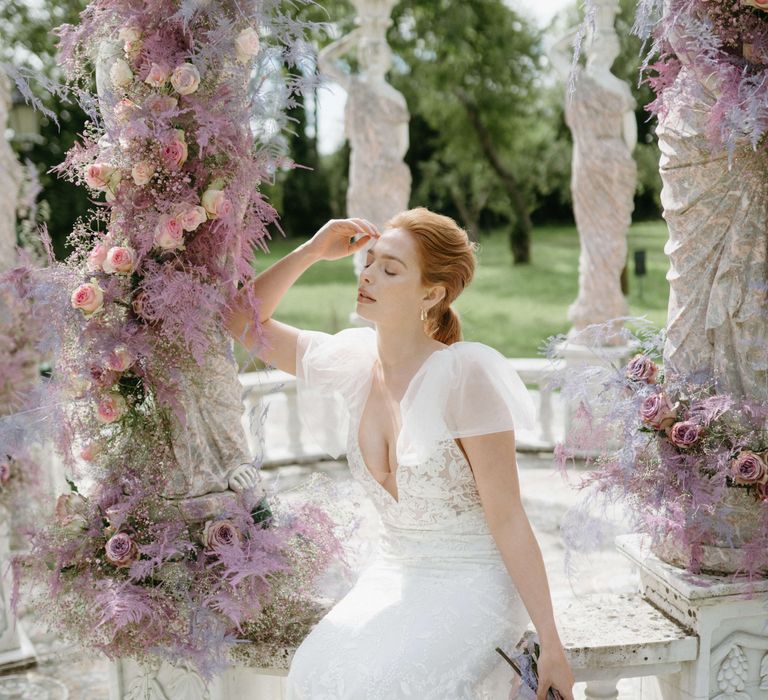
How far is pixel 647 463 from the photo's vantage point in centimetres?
269

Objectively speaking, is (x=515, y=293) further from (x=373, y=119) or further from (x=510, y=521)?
(x=510, y=521)

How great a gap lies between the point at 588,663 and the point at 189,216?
163 centimetres

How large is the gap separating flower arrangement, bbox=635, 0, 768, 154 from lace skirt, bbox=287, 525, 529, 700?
127 centimetres

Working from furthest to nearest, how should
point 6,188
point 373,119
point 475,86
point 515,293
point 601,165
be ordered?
1. point 475,86
2. point 515,293
3. point 601,165
4. point 373,119
5. point 6,188

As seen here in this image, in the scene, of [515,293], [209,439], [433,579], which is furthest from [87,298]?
[515,293]

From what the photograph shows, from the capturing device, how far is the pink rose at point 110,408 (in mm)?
2461

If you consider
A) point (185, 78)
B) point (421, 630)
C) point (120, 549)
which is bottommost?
point (421, 630)

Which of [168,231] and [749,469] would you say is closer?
[168,231]

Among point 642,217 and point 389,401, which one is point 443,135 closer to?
point 642,217

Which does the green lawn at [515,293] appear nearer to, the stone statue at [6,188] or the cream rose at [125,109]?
the stone statue at [6,188]

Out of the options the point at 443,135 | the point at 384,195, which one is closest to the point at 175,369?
the point at 384,195

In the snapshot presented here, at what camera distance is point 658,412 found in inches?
103

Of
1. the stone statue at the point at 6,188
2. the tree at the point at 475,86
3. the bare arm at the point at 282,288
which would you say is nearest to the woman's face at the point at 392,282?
the bare arm at the point at 282,288

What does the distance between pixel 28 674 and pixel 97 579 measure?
1.93 m
